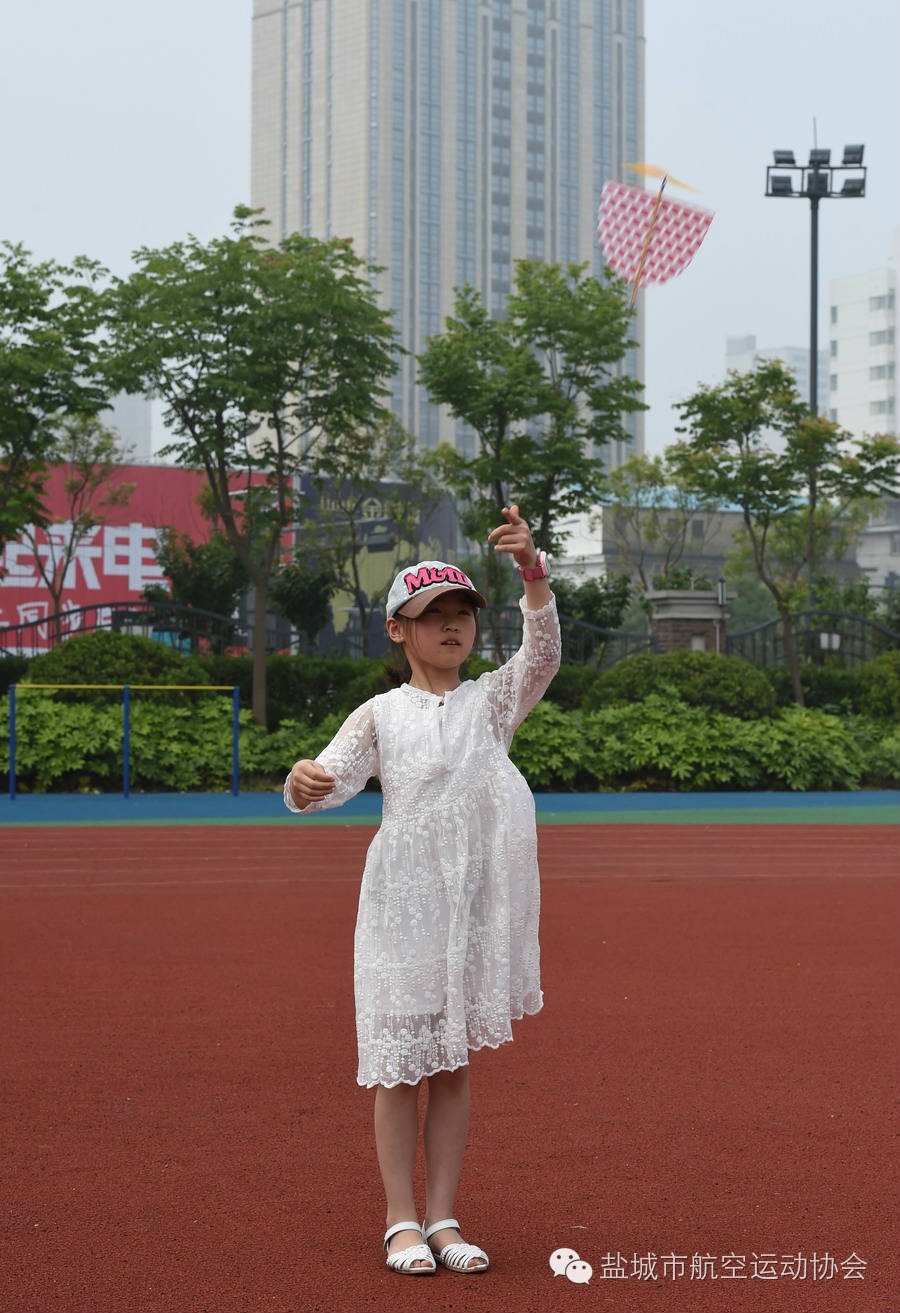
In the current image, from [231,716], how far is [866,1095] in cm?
1551

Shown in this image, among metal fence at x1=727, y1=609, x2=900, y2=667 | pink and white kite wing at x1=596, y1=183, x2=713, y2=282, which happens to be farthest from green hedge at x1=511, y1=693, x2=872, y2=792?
pink and white kite wing at x1=596, y1=183, x2=713, y2=282

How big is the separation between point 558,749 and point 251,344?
6.59 metres

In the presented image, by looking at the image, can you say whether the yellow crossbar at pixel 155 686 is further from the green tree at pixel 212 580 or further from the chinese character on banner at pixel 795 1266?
the chinese character on banner at pixel 795 1266

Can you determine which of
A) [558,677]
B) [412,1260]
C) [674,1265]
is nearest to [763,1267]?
[674,1265]

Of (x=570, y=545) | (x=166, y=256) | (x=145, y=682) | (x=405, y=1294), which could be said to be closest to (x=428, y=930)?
(x=405, y=1294)

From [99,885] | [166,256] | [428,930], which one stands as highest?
[166,256]

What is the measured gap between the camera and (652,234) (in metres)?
8.09

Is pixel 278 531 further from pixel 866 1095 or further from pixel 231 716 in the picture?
pixel 866 1095

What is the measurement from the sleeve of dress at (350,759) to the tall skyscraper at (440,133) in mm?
104356

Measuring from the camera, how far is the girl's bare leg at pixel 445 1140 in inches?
149

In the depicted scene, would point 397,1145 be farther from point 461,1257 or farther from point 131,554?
point 131,554

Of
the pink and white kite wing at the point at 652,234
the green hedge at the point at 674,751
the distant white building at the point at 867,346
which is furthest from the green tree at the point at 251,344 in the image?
the distant white building at the point at 867,346

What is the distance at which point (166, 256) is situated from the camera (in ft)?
70.2

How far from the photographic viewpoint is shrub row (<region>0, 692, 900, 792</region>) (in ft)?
63.6
